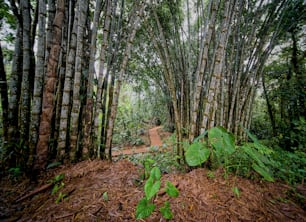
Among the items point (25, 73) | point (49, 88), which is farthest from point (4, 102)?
point (49, 88)

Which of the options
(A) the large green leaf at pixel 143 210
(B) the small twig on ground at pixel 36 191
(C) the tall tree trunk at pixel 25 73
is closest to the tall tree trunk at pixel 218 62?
(A) the large green leaf at pixel 143 210

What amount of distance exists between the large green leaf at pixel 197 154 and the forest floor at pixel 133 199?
28cm

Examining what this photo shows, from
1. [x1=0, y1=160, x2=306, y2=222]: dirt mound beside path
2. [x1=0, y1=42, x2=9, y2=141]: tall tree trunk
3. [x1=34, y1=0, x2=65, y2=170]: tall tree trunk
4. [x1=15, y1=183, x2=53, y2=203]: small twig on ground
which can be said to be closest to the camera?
[x1=0, y1=160, x2=306, y2=222]: dirt mound beside path

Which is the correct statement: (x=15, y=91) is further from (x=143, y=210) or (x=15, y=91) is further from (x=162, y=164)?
(x=162, y=164)

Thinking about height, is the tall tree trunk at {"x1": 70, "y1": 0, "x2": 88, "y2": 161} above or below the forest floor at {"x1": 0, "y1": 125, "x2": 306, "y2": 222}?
above

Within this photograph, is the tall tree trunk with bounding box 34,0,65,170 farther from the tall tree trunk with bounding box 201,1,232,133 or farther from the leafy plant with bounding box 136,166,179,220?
the tall tree trunk with bounding box 201,1,232,133

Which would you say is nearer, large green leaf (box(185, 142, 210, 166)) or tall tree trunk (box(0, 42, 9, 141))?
large green leaf (box(185, 142, 210, 166))

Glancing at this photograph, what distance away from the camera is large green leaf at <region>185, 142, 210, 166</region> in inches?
35.6

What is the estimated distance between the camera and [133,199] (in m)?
0.99

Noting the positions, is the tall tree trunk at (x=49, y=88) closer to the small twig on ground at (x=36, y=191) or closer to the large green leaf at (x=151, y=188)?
the small twig on ground at (x=36, y=191)

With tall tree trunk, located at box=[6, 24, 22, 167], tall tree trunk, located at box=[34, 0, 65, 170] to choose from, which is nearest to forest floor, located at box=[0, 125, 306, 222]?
tall tree trunk, located at box=[34, 0, 65, 170]

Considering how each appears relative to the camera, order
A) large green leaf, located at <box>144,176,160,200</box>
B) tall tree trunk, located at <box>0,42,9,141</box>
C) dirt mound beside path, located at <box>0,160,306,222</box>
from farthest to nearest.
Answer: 1. tall tree trunk, located at <box>0,42,9,141</box>
2. dirt mound beside path, located at <box>0,160,306,222</box>
3. large green leaf, located at <box>144,176,160,200</box>

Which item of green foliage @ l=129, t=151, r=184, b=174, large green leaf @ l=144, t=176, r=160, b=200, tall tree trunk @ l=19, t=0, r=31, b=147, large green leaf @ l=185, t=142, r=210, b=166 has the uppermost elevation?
tall tree trunk @ l=19, t=0, r=31, b=147

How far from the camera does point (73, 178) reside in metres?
1.22
